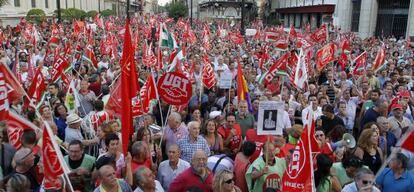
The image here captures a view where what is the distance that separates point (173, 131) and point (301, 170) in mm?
2592

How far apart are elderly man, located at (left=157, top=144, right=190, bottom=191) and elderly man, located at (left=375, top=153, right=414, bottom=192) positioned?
2152 millimetres

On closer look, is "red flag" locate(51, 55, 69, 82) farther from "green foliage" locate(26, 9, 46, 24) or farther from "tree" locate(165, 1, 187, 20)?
"tree" locate(165, 1, 187, 20)

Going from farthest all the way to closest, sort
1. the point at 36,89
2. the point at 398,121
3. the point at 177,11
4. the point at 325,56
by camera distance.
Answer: the point at 177,11, the point at 325,56, the point at 36,89, the point at 398,121

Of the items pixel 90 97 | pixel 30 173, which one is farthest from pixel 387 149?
pixel 90 97

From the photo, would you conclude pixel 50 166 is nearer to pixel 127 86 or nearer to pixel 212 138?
pixel 127 86

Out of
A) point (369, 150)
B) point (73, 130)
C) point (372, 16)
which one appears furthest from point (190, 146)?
point (372, 16)

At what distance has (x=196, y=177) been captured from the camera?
4719mm

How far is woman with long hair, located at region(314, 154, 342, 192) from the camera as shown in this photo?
4.62 metres

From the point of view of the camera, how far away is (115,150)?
525 centimetres

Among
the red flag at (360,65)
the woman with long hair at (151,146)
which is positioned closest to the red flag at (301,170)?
the woman with long hair at (151,146)

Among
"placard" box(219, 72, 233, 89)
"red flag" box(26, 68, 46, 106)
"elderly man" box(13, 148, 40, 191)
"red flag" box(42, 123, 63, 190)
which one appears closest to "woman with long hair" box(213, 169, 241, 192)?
"red flag" box(42, 123, 63, 190)

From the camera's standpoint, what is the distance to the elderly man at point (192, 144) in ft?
19.2

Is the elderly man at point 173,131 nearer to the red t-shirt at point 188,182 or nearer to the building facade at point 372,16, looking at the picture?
the red t-shirt at point 188,182

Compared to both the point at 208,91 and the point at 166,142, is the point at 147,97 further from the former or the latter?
the point at 208,91
